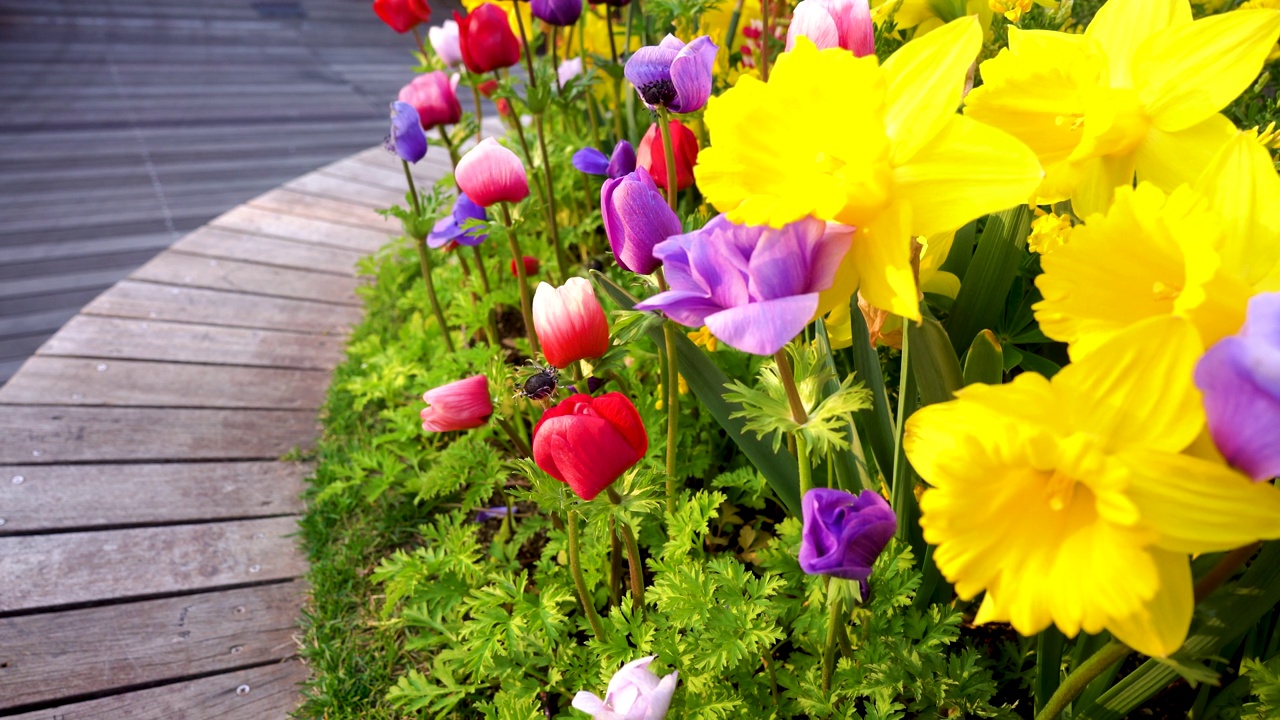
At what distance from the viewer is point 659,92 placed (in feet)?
2.99

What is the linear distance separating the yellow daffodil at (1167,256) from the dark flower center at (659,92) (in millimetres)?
534

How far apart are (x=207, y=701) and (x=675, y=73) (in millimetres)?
1148

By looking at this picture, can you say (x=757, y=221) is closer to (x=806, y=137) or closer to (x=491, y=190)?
(x=806, y=137)

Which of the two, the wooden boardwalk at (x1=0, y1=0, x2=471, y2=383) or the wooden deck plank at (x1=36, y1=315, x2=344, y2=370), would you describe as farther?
the wooden boardwalk at (x1=0, y1=0, x2=471, y2=383)

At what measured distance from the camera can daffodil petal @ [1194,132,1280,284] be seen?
470 mm

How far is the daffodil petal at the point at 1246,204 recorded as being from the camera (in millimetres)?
470

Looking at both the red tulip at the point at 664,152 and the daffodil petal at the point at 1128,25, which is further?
the red tulip at the point at 664,152

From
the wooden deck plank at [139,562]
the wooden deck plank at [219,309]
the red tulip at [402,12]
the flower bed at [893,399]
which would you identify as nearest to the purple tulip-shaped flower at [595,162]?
the flower bed at [893,399]

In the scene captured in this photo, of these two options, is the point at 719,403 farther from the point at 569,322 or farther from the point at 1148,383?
the point at 1148,383

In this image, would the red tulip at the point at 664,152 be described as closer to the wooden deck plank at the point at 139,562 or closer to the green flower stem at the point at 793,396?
the green flower stem at the point at 793,396

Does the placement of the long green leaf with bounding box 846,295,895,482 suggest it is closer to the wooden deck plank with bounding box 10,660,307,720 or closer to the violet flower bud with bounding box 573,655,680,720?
the violet flower bud with bounding box 573,655,680,720

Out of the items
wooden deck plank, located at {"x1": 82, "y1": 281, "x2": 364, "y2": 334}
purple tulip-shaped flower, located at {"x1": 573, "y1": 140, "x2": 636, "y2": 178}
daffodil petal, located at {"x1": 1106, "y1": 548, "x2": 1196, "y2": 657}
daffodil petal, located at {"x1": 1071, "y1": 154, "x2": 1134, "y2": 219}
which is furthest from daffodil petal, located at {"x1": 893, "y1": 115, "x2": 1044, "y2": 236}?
wooden deck plank, located at {"x1": 82, "y1": 281, "x2": 364, "y2": 334}

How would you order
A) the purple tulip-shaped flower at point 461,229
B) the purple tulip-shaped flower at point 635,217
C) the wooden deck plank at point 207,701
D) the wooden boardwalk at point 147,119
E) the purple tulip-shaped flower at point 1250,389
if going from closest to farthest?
the purple tulip-shaped flower at point 1250,389 → the purple tulip-shaped flower at point 635,217 → the wooden deck plank at point 207,701 → the purple tulip-shaped flower at point 461,229 → the wooden boardwalk at point 147,119

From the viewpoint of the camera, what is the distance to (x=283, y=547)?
1.56m
